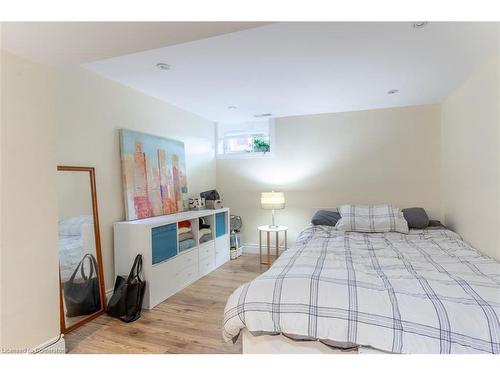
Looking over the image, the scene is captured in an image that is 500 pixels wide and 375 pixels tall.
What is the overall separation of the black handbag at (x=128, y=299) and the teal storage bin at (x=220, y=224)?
1.46m

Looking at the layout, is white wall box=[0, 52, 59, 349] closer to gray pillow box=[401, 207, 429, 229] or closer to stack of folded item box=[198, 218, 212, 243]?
stack of folded item box=[198, 218, 212, 243]

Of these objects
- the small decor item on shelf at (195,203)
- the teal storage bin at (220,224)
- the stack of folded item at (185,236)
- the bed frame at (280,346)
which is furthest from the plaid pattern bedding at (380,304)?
the small decor item on shelf at (195,203)

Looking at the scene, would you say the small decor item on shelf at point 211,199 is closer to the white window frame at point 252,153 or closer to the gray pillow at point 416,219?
the white window frame at point 252,153

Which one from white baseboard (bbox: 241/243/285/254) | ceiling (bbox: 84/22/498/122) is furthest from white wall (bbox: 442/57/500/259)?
white baseboard (bbox: 241/243/285/254)

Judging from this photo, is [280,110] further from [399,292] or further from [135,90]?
[399,292]

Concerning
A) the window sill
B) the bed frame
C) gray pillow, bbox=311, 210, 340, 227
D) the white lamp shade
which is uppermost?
the window sill

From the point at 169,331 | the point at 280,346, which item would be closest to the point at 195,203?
the point at 169,331

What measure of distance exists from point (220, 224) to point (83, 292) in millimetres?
1958

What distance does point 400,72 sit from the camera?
100 inches

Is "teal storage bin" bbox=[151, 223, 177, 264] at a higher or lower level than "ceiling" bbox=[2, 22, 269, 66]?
lower

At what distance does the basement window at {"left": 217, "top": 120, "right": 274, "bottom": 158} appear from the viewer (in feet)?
14.4

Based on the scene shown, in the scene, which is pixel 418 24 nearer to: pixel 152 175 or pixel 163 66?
pixel 163 66

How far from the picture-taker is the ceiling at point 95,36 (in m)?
1.28

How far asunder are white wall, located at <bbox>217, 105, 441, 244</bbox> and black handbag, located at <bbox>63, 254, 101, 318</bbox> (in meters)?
2.48
